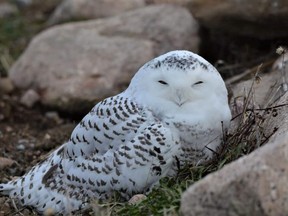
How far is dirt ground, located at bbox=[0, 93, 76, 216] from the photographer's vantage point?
5902mm

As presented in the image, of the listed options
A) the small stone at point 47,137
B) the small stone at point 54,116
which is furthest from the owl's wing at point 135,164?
the small stone at point 54,116

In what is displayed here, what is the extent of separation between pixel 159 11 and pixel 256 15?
1.11 m

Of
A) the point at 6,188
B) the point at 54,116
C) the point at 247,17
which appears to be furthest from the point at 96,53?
the point at 6,188

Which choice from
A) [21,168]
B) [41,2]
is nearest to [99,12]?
[41,2]

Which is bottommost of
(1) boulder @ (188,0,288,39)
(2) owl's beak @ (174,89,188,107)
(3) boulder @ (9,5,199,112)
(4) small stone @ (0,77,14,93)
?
(4) small stone @ (0,77,14,93)

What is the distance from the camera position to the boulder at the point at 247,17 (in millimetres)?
6715

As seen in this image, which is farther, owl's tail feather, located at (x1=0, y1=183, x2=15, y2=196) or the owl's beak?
owl's tail feather, located at (x1=0, y1=183, x2=15, y2=196)

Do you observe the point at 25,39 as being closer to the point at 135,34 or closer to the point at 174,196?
the point at 135,34

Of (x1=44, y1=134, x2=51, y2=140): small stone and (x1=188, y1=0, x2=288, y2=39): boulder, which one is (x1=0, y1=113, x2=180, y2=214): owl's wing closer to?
(x1=44, y1=134, x2=51, y2=140): small stone

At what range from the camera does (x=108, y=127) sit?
14.8ft

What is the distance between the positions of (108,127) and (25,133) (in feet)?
7.61

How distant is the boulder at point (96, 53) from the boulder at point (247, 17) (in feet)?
0.97

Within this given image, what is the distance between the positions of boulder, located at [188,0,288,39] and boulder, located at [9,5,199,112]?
29 centimetres

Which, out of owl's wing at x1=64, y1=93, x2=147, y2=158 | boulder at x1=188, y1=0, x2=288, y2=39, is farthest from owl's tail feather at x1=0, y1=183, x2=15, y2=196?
boulder at x1=188, y1=0, x2=288, y2=39
